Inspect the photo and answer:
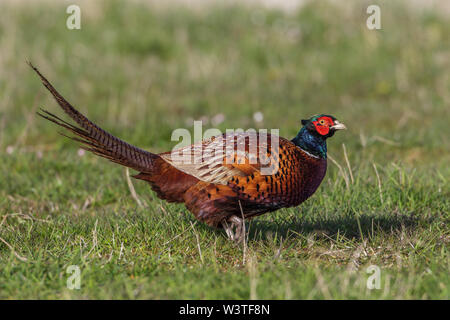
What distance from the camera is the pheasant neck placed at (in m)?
3.73

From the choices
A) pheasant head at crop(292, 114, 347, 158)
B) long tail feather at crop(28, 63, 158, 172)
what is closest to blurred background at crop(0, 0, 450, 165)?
pheasant head at crop(292, 114, 347, 158)

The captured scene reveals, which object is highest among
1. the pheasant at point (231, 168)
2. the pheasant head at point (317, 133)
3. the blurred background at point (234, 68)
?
the blurred background at point (234, 68)

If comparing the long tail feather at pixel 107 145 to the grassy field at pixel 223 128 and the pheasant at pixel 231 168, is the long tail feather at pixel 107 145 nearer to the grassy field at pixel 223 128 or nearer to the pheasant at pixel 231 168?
the pheasant at pixel 231 168

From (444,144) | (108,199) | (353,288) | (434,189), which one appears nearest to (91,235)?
(108,199)

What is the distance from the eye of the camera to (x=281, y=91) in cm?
849

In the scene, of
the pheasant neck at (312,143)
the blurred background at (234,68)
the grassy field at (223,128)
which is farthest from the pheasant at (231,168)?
the blurred background at (234,68)

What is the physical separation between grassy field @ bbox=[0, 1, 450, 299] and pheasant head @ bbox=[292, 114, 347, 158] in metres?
0.52

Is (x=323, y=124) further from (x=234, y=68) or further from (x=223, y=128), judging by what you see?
(x=234, y=68)

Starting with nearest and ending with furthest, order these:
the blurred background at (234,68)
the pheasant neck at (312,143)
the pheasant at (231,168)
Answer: the pheasant at (231,168), the pheasant neck at (312,143), the blurred background at (234,68)

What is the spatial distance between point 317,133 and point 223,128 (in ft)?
10.3

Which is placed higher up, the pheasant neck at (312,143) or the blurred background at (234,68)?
the blurred background at (234,68)

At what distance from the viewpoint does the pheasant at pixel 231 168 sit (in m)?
3.51

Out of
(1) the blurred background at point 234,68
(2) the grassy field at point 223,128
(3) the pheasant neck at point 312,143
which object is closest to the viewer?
(2) the grassy field at point 223,128

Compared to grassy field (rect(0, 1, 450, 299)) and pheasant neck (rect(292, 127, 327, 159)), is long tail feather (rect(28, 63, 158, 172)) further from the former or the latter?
pheasant neck (rect(292, 127, 327, 159))
